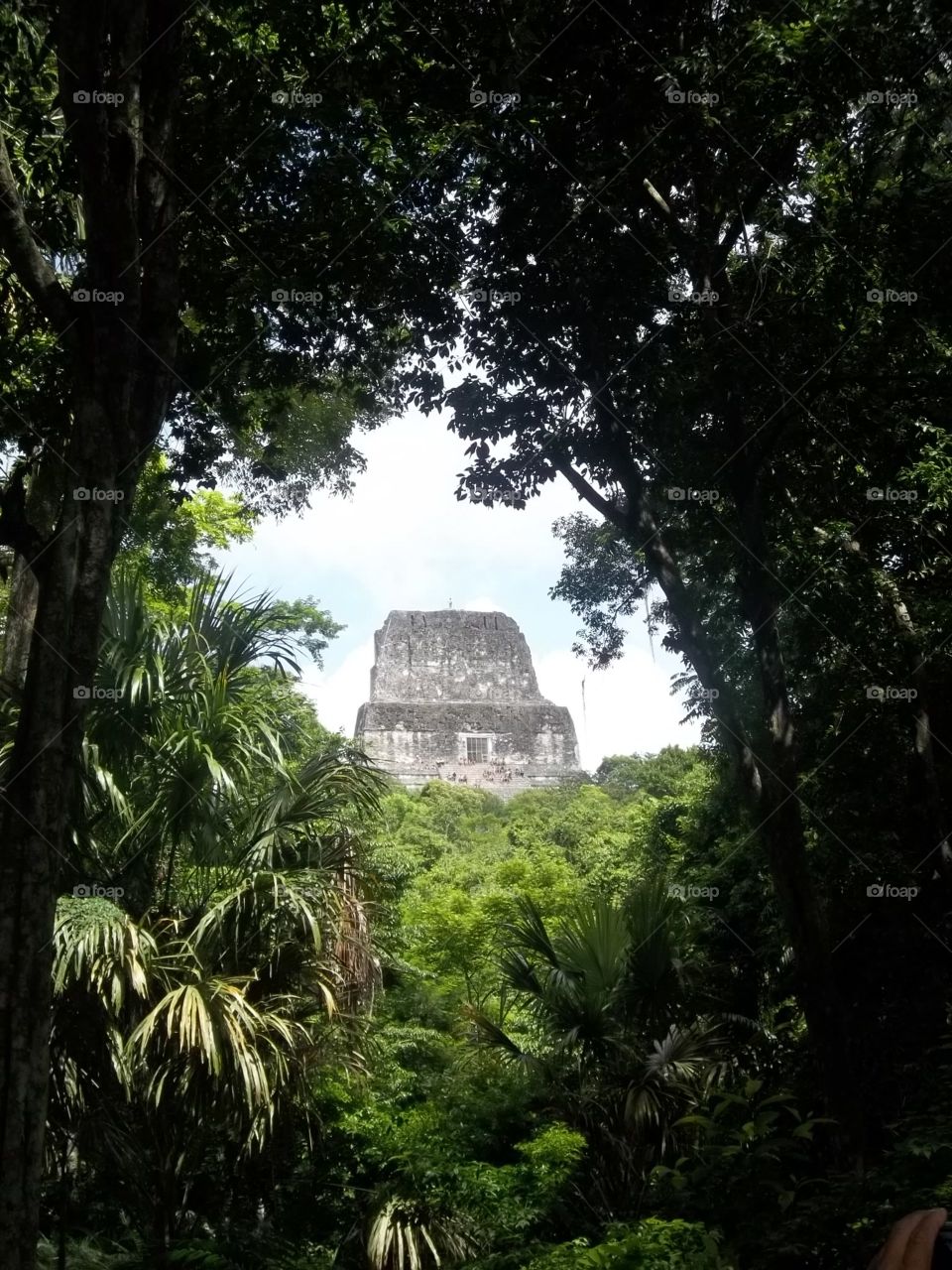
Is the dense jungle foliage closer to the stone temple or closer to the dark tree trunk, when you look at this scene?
the dark tree trunk

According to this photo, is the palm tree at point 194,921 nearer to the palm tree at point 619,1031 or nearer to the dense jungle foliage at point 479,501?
the dense jungle foliage at point 479,501

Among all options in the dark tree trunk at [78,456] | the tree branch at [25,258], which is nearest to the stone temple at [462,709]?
the dark tree trunk at [78,456]

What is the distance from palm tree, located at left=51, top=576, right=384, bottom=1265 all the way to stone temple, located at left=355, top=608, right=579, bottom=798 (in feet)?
97.4

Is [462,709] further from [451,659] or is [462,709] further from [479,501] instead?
[479,501]

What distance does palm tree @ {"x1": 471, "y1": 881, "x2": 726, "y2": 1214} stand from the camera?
281 inches

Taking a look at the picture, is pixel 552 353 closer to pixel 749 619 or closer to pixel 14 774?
pixel 749 619

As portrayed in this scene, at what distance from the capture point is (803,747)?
9469 millimetres

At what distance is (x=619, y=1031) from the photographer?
7.71 meters

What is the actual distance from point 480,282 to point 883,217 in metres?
2.31

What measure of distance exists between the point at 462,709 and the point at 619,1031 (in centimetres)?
3247

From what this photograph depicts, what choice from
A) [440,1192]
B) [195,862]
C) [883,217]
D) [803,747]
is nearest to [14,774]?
[195,862]

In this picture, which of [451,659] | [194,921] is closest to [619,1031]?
[194,921]

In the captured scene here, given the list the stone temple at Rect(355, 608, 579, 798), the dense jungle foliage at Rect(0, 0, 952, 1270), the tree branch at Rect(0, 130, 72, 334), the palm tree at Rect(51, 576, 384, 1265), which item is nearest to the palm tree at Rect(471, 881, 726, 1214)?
the dense jungle foliage at Rect(0, 0, 952, 1270)

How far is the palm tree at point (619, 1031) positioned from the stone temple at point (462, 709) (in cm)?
2917
